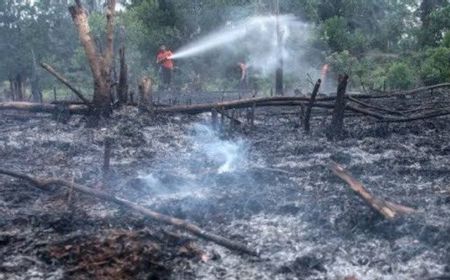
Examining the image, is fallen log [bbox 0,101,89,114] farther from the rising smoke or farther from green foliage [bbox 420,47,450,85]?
green foliage [bbox 420,47,450,85]

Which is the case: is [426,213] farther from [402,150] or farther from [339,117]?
[339,117]

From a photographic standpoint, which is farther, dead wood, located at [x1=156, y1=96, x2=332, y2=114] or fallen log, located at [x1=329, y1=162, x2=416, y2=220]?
dead wood, located at [x1=156, y1=96, x2=332, y2=114]

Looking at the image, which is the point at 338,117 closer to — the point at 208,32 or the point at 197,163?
the point at 197,163

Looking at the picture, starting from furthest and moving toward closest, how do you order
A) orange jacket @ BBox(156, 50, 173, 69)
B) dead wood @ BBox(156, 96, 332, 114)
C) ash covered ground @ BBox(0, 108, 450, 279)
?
1. orange jacket @ BBox(156, 50, 173, 69)
2. dead wood @ BBox(156, 96, 332, 114)
3. ash covered ground @ BBox(0, 108, 450, 279)

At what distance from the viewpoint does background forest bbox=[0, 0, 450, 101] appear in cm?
2178

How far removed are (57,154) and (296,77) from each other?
1689 cm

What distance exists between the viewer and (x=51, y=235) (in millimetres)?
5539

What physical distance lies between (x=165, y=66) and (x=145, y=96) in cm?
951

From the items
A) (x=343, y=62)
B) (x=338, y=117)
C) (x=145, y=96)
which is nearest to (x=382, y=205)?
(x=338, y=117)

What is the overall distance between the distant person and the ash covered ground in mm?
9865

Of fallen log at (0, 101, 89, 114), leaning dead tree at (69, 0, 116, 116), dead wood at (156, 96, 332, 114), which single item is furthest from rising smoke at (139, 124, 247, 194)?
fallen log at (0, 101, 89, 114)

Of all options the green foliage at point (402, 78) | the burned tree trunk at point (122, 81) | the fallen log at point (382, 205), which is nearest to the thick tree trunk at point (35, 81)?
the burned tree trunk at point (122, 81)

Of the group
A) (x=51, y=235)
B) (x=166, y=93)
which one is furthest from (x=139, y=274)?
(x=166, y=93)

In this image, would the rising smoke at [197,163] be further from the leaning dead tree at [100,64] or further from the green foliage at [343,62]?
the green foliage at [343,62]
